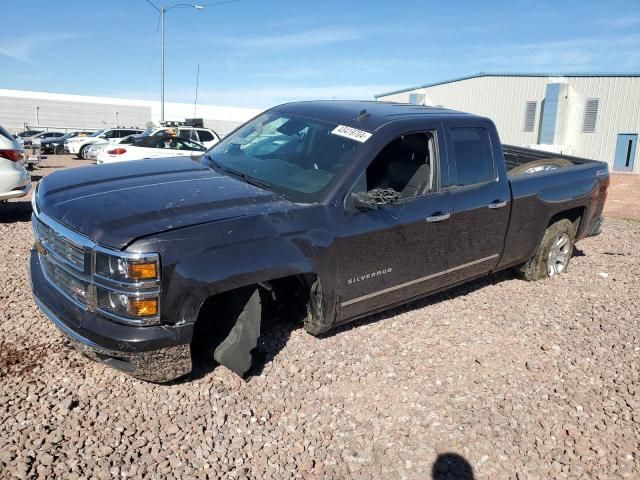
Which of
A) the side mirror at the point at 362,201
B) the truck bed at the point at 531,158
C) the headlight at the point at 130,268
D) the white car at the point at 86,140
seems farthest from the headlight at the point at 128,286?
the white car at the point at 86,140

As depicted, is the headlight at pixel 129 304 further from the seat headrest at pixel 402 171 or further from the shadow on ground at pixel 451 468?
the seat headrest at pixel 402 171

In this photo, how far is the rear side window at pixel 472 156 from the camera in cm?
472

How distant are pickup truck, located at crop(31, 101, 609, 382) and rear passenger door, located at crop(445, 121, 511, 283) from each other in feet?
0.05

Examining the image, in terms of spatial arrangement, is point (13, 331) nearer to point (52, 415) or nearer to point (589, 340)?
point (52, 415)

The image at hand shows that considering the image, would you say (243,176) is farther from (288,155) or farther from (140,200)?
(140,200)

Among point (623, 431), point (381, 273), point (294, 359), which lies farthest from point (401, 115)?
point (623, 431)

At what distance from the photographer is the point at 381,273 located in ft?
13.3

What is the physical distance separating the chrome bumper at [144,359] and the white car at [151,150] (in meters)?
11.4

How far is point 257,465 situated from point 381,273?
1.71 m

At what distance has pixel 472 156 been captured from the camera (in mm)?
4883

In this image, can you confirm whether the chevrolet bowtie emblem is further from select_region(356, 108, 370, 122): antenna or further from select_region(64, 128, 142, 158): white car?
select_region(64, 128, 142, 158): white car

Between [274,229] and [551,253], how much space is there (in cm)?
408

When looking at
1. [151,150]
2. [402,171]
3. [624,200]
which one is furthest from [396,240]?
[624,200]

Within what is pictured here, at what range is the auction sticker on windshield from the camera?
414cm
